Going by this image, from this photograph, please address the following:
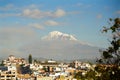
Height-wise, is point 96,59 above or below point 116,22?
below

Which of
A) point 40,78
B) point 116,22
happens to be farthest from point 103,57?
point 40,78

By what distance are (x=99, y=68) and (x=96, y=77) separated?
25cm

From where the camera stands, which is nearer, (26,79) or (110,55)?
(110,55)

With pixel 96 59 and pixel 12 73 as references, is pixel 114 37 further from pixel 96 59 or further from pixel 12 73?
pixel 12 73

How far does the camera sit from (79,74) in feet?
24.3

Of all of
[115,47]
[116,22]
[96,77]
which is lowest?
[96,77]

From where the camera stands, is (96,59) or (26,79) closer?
(96,59)

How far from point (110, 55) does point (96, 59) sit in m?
0.35

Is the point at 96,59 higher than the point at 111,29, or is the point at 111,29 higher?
the point at 111,29

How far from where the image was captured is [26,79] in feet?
161

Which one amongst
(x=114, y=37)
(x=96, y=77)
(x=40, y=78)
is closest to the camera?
(x=114, y=37)

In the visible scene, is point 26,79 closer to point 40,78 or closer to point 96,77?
point 40,78

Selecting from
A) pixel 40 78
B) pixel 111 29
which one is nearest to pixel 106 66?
pixel 111 29

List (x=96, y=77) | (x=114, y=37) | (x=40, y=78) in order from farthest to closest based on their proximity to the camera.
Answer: (x=40, y=78) < (x=96, y=77) < (x=114, y=37)
